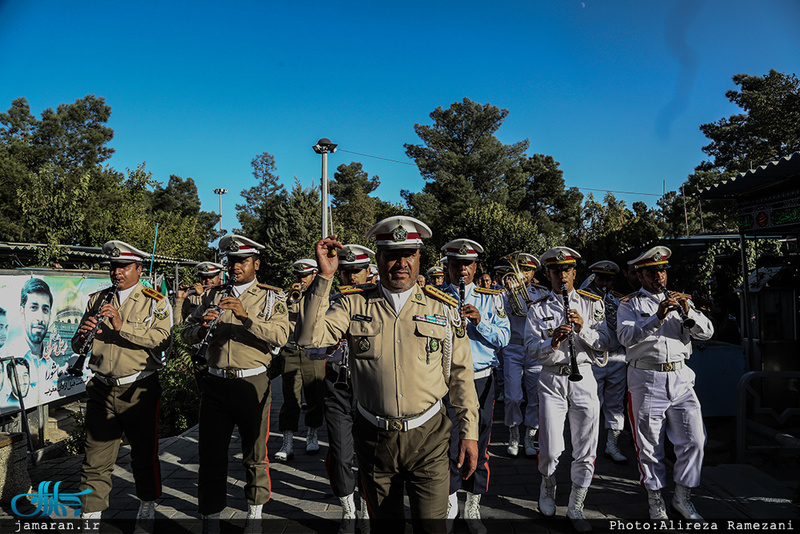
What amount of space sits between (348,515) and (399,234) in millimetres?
2791

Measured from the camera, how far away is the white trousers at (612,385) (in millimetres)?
6504

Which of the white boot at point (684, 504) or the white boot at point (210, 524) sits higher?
the white boot at point (684, 504)

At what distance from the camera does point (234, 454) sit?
6387 millimetres

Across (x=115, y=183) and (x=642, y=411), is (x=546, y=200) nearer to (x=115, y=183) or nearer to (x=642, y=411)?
(x=115, y=183)

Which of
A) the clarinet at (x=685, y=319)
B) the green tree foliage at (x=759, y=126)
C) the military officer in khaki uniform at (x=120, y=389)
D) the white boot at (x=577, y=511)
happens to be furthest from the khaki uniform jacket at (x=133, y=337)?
the green tree foliage at (x=759, y=126)

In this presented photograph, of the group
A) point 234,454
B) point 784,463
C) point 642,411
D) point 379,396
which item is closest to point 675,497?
point 642,411

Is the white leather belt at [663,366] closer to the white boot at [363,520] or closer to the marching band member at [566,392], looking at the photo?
the marching band member at [566,392]

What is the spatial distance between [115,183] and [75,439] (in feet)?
50.6

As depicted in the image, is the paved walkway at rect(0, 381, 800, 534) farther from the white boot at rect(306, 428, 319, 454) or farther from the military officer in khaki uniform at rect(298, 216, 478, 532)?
the military officer in khaki uniform at rect(298, 216, 478, 532)

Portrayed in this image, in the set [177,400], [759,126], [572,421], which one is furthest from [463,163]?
[572,421]

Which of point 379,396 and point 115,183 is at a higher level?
point 115,183

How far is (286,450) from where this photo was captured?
6.23 meters

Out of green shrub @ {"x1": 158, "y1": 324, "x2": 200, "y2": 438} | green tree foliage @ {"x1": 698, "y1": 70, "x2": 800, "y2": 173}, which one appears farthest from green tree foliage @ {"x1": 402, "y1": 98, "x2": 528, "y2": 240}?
green shrub @ {"x1": 158, "y1": 324, "x2": 200, "y2": 438}

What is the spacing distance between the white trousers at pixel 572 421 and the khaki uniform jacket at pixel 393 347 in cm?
159
